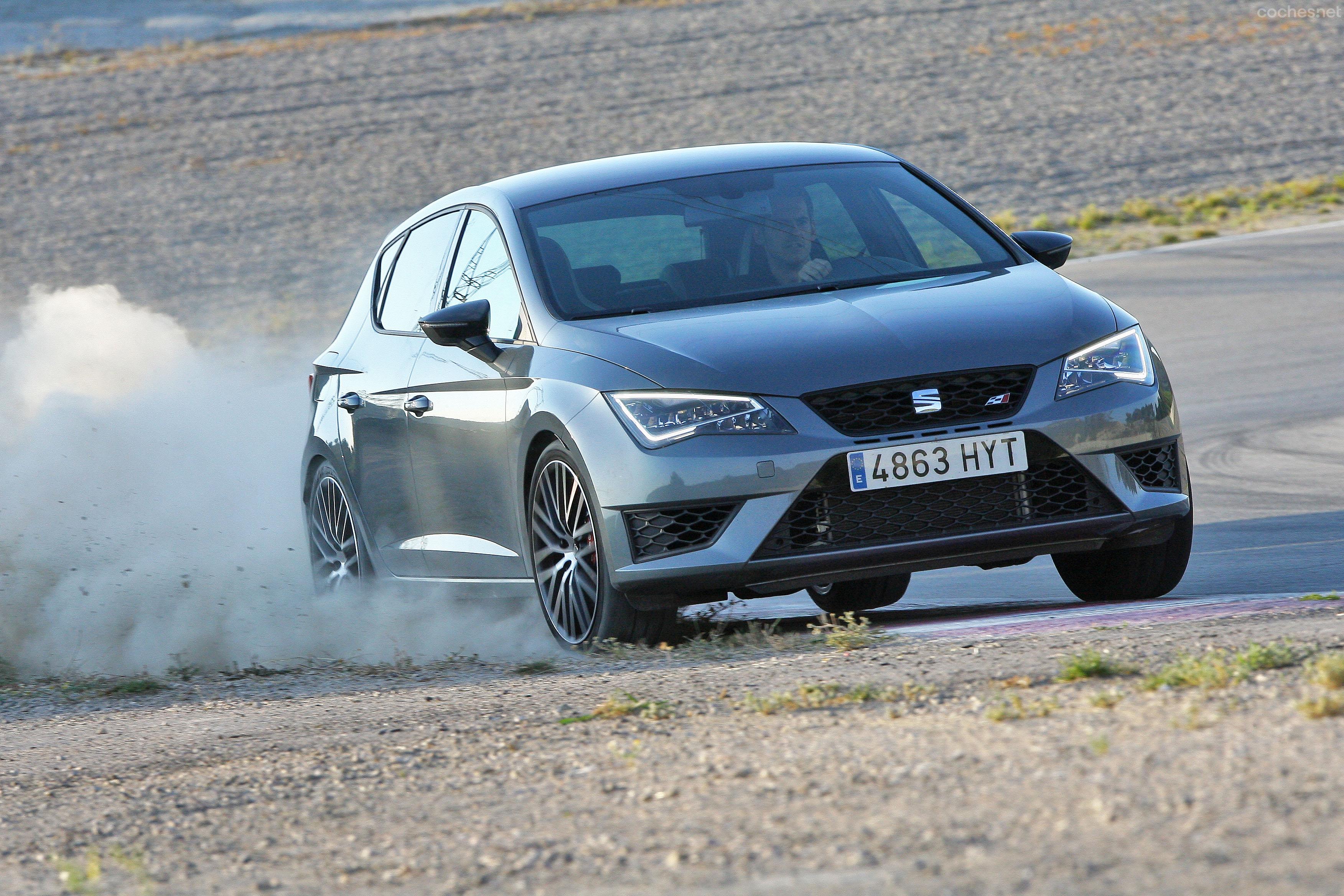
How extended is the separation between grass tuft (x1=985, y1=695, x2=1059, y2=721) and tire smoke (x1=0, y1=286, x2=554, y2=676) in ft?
8.39

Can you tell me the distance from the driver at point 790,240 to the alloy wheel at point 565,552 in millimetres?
1099

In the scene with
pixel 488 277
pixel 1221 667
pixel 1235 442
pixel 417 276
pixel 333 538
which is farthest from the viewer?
pixel 1235 442

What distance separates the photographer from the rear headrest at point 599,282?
646 cm

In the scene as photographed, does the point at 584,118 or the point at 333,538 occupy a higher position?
the point at 584,118

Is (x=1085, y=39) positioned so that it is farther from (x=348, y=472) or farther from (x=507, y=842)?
(x=507, y=842)

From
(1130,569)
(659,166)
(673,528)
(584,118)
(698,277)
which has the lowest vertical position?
(1130,569)

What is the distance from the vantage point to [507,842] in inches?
138

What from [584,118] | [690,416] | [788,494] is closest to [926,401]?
[788,494]

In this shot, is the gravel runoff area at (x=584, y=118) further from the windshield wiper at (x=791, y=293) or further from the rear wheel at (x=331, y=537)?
the windshield wiper at (x=791, y=293)

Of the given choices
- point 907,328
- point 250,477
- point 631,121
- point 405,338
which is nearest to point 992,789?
point 907,328

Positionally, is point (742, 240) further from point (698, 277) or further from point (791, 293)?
point (791, 293)

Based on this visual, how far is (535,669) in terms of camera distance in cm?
569

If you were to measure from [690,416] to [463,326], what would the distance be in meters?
1.16

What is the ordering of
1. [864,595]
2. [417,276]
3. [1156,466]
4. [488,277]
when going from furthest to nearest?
[417,276]
[864,595]
[488,277]
[1156,466]
